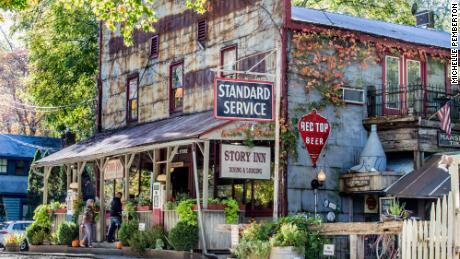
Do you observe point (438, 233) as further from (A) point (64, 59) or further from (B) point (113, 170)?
(A) point (64, 59)

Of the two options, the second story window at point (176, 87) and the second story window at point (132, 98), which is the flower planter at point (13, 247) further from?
the second story window at point (176, 87)

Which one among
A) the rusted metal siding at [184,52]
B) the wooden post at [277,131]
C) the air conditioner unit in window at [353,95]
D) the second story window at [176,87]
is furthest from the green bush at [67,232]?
the air conditioner unit in window at [353,95]

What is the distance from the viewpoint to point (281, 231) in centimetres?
1825

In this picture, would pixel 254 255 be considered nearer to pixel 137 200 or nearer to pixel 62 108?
pixel 137 200

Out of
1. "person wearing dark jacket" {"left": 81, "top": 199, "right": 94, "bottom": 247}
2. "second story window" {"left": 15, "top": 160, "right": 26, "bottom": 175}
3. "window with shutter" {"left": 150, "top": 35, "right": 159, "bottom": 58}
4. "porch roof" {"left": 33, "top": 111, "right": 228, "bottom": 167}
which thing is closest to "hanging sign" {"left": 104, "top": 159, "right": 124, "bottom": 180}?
"porch roof" {"left": 33, "top": 111, "right": 228, "bottom": 167}

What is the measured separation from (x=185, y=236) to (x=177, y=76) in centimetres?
784

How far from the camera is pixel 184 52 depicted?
28.1m

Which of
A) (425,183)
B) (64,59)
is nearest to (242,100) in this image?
(425,183)

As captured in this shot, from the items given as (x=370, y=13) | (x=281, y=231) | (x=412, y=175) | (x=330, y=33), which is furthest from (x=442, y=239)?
(x=370, y=13)

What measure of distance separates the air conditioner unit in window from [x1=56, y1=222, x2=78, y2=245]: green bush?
11017 mm

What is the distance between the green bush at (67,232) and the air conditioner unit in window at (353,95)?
11.0m

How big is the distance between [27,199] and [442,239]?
42.3 meters

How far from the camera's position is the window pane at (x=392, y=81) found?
82.8ft

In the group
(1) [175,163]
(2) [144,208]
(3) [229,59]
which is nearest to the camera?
(2) [144,208]
